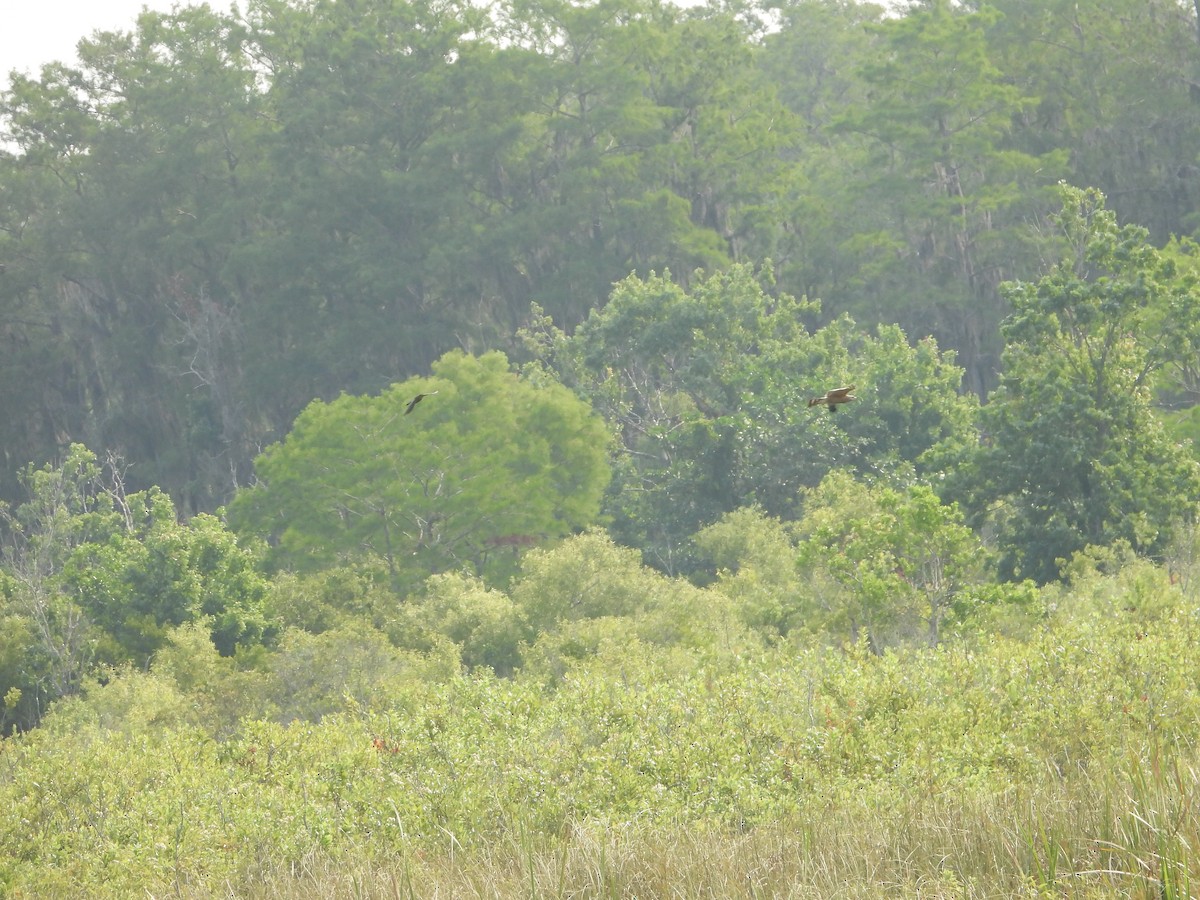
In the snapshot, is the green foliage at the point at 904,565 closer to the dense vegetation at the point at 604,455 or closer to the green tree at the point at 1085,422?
the dense vegetation at the point at 604,455

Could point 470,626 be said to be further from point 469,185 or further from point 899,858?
point 469,185

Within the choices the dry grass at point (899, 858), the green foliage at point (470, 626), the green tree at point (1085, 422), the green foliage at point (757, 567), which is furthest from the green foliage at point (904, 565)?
the dry grass at point (899, 858)

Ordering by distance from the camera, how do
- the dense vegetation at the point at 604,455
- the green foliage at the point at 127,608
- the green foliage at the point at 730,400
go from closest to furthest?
the dense vegetation at the point at 604,455 < the green foliage at the point at 127,608 < the green foliage at the point at 730,400

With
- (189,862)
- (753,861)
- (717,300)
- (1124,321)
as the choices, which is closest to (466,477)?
(717,300)

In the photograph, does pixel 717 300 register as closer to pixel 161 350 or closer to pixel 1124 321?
pixel 1124 321

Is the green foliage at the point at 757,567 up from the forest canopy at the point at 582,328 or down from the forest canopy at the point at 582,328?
down

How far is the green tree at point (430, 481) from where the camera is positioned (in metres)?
33.1

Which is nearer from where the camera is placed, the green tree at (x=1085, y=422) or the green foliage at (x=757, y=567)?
the green foliage at (x=757, y=567)

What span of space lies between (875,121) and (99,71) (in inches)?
896

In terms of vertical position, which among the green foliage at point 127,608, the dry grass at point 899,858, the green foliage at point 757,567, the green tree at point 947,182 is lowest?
the green foliage at point 757,567

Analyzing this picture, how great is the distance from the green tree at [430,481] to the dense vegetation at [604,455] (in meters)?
0.10

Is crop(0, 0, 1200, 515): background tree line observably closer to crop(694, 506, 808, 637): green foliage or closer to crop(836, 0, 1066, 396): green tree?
crop(836, 0, 1066, 396): green tree

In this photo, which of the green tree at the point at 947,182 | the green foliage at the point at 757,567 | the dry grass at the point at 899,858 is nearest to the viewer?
the dry grass at the point at 899,858

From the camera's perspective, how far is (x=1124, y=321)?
23844 mm
